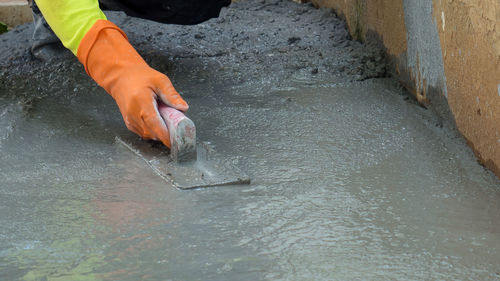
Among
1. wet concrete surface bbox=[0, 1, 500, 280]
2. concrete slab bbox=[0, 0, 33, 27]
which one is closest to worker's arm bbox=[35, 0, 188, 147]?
wet concrete surface bbox=[0, 1, 500, 280]

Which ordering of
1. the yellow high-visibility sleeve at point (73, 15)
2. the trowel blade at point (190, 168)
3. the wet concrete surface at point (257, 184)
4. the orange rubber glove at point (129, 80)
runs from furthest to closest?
the yellow high-visibility sleeve at point (73, 15) → the orange rubber glove at point (129, 80) → the trowel blade at point (190, 168) → the wet concrete surface at point (257, 184)

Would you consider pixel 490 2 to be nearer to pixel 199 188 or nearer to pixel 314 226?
pixel 314 226

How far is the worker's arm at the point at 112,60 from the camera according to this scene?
5.66 ft

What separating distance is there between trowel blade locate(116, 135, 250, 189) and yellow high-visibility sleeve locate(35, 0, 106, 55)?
14.1 inches

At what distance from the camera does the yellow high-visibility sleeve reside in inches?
71.6

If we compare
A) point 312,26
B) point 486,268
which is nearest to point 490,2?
point 486,268

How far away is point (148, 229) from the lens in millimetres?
1305

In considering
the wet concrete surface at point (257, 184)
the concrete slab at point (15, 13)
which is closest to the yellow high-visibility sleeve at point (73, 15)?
the wet concrete surface at point (257, 184)

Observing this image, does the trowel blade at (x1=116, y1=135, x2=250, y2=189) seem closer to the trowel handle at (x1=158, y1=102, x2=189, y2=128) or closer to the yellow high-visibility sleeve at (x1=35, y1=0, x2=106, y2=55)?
the trowel handle at (x1=158, y1=102, x2=189, y2=128)

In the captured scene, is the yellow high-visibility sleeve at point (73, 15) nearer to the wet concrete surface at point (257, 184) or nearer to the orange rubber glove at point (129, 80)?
the orange rubber glove at point (129, 80)

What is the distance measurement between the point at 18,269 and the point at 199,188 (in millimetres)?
518

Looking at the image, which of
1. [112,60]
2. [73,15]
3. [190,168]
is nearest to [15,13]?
[73,15]

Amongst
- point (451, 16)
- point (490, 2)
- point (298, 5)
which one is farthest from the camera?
point (298, 5)

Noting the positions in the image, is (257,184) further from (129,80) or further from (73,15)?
(73,15)
